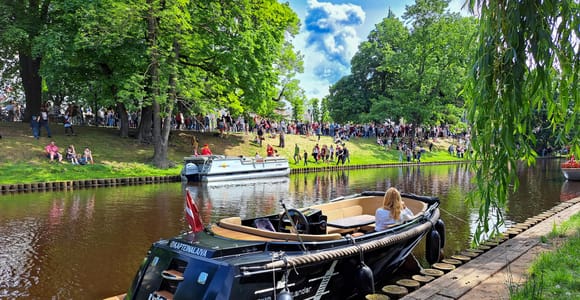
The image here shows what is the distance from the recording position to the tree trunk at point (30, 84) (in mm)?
27719

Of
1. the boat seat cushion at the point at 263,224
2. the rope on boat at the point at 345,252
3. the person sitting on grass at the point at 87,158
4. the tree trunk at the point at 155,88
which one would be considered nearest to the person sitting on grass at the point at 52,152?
the person sitting on grass at the point at 87,158

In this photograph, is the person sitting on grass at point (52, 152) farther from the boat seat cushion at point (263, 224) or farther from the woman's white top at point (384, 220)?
the woman's white top at point (384, 220)

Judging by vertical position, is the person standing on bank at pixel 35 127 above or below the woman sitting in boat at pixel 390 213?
above

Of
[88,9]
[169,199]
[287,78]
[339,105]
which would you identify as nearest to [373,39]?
[339,105]

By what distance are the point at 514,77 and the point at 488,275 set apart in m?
3.18

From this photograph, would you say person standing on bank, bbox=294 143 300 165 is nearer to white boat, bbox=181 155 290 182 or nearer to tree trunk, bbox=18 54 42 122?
white boat, bbox=181 155 290 182

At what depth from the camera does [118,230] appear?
10.9 meters

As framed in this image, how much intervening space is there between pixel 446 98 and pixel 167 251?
48.2 m

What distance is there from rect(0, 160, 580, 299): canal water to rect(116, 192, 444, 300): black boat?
2025mm

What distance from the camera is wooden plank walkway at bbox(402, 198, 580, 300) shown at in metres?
5.33

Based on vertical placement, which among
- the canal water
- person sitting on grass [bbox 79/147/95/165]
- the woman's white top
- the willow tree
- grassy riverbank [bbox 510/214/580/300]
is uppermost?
the willow tree

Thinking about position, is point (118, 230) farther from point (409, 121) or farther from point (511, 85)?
point (409, 121)

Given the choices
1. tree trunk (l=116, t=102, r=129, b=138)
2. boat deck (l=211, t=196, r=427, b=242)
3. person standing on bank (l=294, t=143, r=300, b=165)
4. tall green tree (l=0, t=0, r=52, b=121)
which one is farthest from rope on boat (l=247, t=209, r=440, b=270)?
tree trunk (l=116, t=102, r=129, b=138)

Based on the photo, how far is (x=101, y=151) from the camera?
2475 centimetres
